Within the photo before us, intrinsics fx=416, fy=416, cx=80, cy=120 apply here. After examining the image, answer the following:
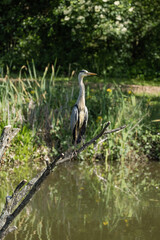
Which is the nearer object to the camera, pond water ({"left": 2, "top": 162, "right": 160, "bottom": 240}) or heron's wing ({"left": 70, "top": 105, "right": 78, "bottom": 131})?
pond water ({"left": 2, "top": 162, "right": 160, "bottom": 240})

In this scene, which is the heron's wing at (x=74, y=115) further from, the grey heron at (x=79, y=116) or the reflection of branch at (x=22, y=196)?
the reflection of branch at (x=22, y=196)

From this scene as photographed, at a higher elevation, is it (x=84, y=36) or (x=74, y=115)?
(x=84, y=36)

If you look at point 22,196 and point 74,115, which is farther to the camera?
point 74,115

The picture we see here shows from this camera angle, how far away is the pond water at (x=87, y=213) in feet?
13.6

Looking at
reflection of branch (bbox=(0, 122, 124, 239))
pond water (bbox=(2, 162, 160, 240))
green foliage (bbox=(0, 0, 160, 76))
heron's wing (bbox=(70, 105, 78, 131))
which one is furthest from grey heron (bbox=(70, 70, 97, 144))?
green foliage (bbox=(0, 0, 160, 76))

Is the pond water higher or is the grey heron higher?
the grey heron

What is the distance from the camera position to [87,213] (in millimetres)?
4664

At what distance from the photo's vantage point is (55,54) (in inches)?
464

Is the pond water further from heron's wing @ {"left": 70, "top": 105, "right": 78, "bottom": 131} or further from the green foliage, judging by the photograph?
the green foliage

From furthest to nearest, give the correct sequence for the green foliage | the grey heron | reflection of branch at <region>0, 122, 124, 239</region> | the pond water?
the green foliage → the grey heron → the pond water → reflection of branch at <region>0, 122, 124, 239</region>

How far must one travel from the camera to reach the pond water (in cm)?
414

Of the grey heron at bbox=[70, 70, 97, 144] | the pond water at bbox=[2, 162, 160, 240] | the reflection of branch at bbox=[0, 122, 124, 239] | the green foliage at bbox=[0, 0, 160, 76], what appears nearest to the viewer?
the reflection of branch at bbox=[0, 122, 124, 239]

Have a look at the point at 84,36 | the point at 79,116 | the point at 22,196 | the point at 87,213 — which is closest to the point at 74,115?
the point at 79,116

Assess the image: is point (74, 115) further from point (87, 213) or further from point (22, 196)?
point (22, 196)
